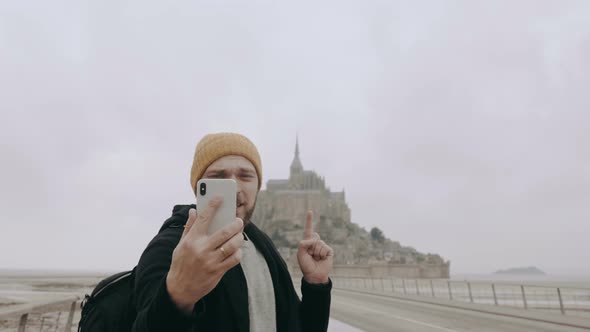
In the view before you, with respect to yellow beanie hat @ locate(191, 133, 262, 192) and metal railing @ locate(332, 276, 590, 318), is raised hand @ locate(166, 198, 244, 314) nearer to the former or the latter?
yellow beanie hat @ locate(191, 133, 262, 192)

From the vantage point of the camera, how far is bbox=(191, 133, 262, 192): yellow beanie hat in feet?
5.50

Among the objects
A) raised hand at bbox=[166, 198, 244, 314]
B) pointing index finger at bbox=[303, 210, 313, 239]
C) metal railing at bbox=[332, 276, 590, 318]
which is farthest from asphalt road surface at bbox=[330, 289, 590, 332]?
raised hand at bbox=[166, 198, 244, 314]

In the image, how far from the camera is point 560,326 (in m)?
10.4

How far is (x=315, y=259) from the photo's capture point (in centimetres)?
197

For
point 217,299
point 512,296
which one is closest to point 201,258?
point 217,299

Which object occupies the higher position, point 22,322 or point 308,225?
point 308,225

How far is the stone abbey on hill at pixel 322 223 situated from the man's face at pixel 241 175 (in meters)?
72.4

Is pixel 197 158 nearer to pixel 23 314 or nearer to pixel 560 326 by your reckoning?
pixel 23 314

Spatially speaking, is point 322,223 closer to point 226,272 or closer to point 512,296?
point 512,296

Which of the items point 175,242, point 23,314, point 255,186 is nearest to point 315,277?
point 255,186

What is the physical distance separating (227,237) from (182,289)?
7.2 inches

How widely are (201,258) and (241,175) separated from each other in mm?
645

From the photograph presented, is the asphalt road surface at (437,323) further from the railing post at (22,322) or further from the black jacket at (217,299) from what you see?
the black jacket at (217,299)

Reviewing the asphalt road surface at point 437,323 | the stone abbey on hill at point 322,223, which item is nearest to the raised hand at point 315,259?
the asphalt road surface at point 437,323
